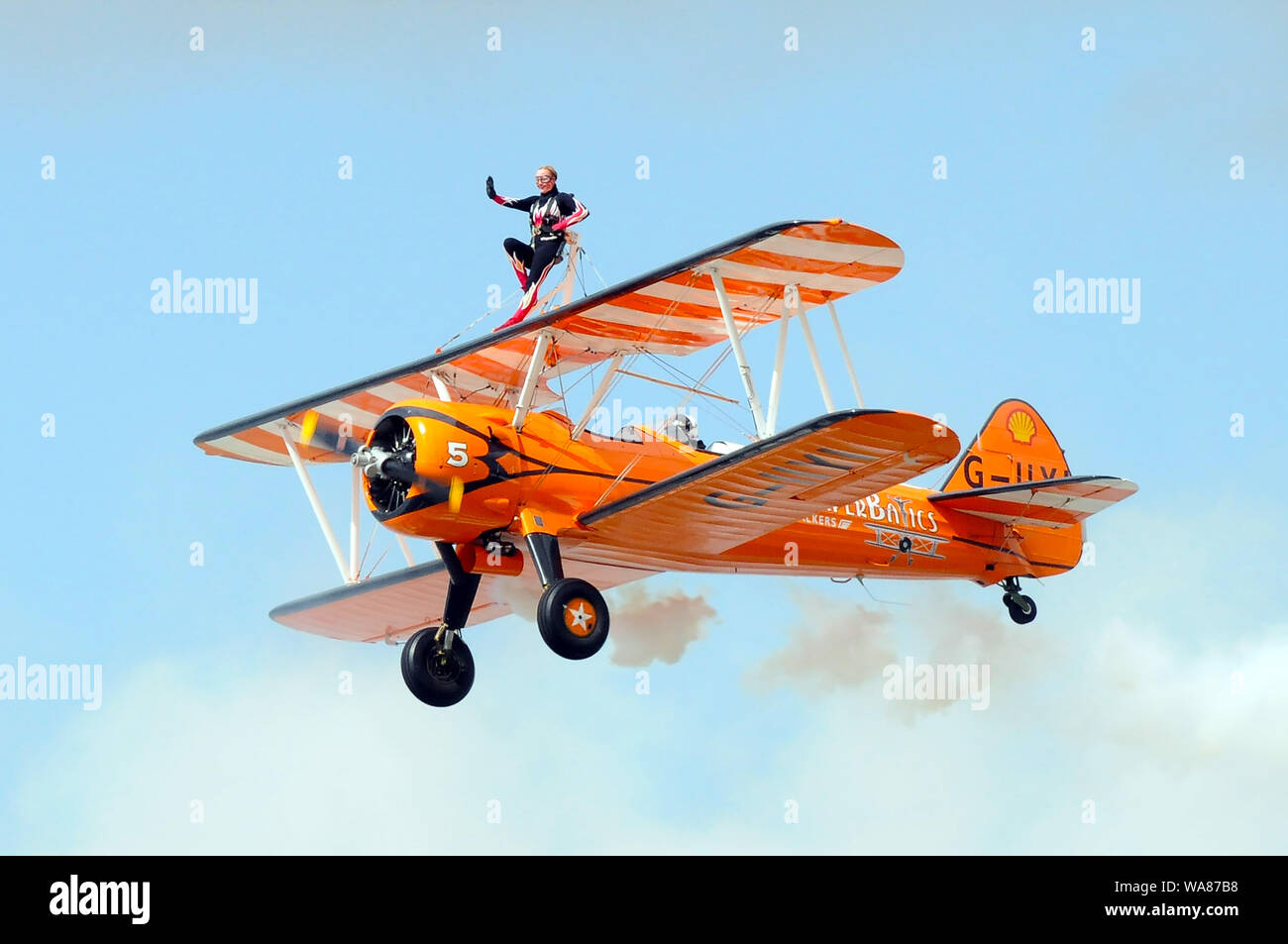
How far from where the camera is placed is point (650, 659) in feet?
67.7

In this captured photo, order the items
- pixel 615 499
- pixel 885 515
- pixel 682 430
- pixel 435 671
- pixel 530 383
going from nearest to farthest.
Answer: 1. pixel 530 383
2. pixel 615 499
3. pixel 435 671
4. pixel 682 430
5. pixel 885 515

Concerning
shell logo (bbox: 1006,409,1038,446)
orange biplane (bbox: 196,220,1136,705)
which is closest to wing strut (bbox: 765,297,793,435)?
orange biplane (bbox: 196,220,1136,705)

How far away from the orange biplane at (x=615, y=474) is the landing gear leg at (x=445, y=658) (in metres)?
0.02

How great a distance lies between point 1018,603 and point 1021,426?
2.35 m

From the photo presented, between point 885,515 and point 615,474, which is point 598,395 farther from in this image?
point 885,515

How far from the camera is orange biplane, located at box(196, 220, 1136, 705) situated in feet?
55.2

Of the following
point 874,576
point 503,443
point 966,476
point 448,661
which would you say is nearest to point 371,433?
point 503,443

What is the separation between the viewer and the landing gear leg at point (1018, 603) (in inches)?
830

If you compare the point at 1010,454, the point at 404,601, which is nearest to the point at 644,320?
the point at 404,601

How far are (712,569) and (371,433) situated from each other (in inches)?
149

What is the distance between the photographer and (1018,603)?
21.1 meters

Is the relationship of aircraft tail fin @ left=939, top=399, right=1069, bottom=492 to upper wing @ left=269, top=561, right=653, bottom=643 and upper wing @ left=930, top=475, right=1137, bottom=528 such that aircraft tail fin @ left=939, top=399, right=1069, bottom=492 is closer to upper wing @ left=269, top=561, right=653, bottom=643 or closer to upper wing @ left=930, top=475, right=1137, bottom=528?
upper wing @ left=930, top=475, right=1137, bottom=528

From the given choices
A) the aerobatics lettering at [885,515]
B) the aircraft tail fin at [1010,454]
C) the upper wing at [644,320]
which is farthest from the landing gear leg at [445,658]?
the aircraft tail fin at [1010,454]

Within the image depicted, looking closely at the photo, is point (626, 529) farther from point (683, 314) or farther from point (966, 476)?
point (966, 476)
